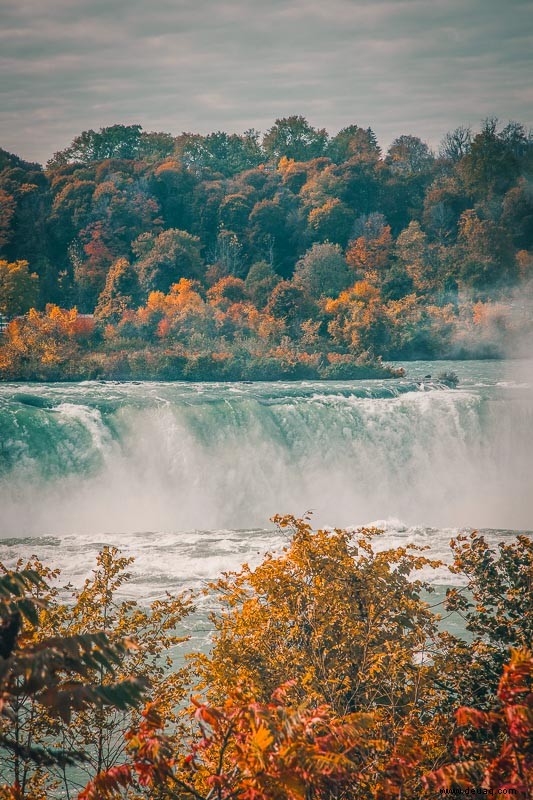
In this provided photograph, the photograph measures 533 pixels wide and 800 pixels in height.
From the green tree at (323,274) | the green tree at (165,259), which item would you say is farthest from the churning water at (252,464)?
the green tree at (323,274)

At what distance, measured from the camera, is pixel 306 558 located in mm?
9547

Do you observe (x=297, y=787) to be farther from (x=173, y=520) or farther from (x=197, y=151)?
(x=197, y=151)

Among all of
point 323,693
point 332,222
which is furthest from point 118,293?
point 323,693

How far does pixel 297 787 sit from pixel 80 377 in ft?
134

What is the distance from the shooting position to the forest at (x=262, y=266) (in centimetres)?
5106

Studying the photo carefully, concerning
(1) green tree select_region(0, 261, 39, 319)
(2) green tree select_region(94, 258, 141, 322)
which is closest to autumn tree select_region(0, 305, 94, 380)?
(2) green tree select_region(94, 258, 141, 322)

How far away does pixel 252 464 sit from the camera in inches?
1238

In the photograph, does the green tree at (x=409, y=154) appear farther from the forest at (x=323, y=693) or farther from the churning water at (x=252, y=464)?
the forest at (x=323, y=693)

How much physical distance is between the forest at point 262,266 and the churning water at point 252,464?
1475 cm

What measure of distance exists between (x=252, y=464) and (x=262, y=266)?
34841 mm

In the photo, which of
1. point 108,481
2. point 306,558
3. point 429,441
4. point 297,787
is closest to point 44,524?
point 108,481

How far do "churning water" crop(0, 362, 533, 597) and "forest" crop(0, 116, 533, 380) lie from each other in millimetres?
14754

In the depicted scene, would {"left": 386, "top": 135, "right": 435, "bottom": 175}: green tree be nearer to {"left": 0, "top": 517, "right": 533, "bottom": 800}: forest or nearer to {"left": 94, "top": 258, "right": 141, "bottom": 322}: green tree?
{"left": 94, "top": 258, "right": 141, "bottom": 322}: green tree

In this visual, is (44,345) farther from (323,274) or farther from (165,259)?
(323,274)
